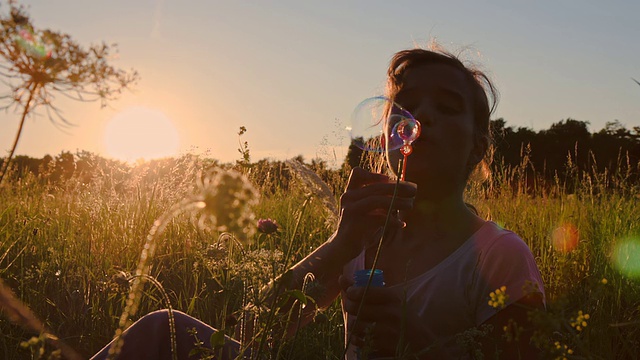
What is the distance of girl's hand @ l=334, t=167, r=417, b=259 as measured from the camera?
1775mm

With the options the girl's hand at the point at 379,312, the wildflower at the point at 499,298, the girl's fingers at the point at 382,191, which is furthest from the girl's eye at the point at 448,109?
the wildflower at the point at 499,298

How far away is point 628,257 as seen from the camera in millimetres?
3984

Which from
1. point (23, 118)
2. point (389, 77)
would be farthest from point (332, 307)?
point (23, 118)

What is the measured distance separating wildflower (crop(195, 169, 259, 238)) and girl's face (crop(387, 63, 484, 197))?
1696mm

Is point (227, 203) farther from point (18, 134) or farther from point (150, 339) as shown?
point (150, 339)

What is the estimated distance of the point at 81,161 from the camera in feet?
23.7

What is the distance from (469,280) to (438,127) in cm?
64

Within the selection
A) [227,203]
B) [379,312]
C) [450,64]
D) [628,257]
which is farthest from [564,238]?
[227,203]

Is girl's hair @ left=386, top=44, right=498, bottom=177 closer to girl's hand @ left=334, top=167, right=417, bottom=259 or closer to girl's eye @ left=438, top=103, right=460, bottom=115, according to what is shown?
girl's eye @ left=438, top=103, right=460, bottom=115

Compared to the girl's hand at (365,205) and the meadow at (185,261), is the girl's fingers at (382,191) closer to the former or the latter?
the girl's hand at (365,205)

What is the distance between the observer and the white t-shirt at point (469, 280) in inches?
85.4

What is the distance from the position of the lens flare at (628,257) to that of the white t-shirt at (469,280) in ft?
6.16

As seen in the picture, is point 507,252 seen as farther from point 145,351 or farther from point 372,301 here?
point 145,351

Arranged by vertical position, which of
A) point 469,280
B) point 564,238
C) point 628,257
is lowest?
point 469,280
